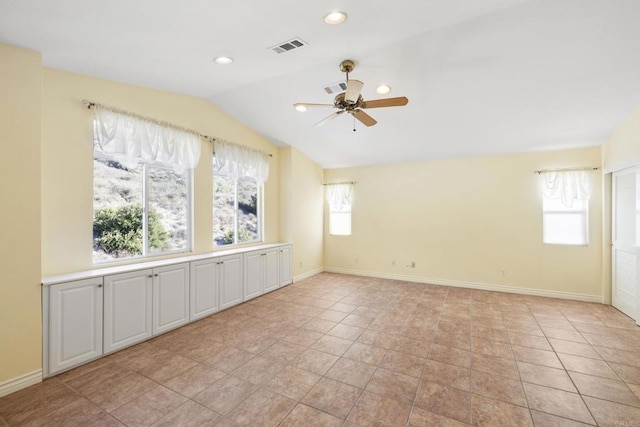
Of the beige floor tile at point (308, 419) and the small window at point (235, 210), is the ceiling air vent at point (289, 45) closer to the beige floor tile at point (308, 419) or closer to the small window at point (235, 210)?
the small window at point (235, 210)

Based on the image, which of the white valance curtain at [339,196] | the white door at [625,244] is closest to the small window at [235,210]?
the white valance curtain at [339,196]

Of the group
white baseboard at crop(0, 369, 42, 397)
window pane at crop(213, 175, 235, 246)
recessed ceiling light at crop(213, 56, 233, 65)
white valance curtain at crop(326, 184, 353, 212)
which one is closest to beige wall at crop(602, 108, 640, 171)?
white valance curtain at crop(326, 184, 353, 212)

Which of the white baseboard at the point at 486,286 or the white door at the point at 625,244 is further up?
the white door at the point at 625,244

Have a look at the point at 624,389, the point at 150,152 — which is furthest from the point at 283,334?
the point at 624,389

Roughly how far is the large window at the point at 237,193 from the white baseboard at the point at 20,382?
2417 millimetres

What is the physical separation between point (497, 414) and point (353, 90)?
9.14 ft

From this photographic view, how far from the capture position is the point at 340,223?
6629 mm

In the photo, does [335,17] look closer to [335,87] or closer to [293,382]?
[335,87]

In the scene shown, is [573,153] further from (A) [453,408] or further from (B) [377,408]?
(B) [377,408]

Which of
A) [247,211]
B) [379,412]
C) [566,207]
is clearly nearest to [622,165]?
[566,207]

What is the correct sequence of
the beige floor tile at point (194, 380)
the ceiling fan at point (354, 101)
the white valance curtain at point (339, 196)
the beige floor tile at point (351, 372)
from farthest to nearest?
the white valance curtain at point (339, 196)
the ceiling fan at point (354, 101)
the beige floor tile at point (351, 372)
the beige floor tile at point (194, 380)

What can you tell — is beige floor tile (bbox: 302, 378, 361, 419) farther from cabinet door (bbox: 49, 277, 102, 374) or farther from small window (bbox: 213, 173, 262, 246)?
small window (bbox: 213, 173, 262, 246)

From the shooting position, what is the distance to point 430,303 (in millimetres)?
4438

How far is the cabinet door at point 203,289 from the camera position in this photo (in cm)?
365
